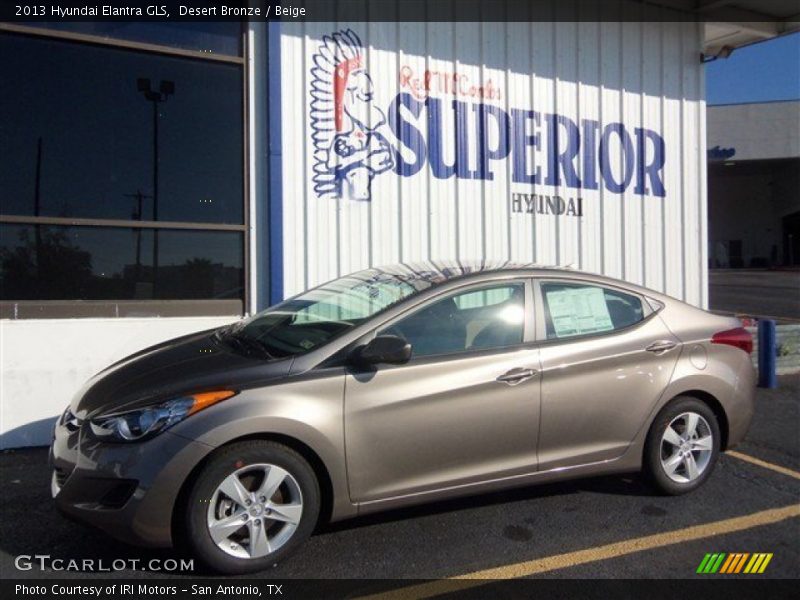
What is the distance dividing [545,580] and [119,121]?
527 centimetres

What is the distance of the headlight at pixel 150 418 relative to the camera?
326 centimetres

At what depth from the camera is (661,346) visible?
438 cm

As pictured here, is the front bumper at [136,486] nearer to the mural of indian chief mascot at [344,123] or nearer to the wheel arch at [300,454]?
the wheel arch at [300,454]

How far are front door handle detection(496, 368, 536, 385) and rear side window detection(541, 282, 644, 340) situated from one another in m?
0.31

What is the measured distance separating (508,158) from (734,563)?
530cm

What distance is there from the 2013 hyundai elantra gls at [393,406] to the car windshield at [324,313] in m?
0.02

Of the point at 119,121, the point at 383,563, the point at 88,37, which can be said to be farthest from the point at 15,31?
the point at 383,563

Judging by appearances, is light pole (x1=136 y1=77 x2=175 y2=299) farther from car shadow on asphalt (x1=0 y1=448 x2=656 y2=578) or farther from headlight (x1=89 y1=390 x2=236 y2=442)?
headlight (x1=89 y1=390 x2=236 y2=442)

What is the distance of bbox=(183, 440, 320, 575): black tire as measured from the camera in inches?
127

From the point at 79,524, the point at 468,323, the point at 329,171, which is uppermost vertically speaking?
the point at 329,171

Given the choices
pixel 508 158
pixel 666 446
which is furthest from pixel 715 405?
pixel 508 158

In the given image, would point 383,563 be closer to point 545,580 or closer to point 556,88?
point 545,580

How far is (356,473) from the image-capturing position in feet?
11.6

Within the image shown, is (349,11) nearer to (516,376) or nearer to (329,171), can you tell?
(329,171)
